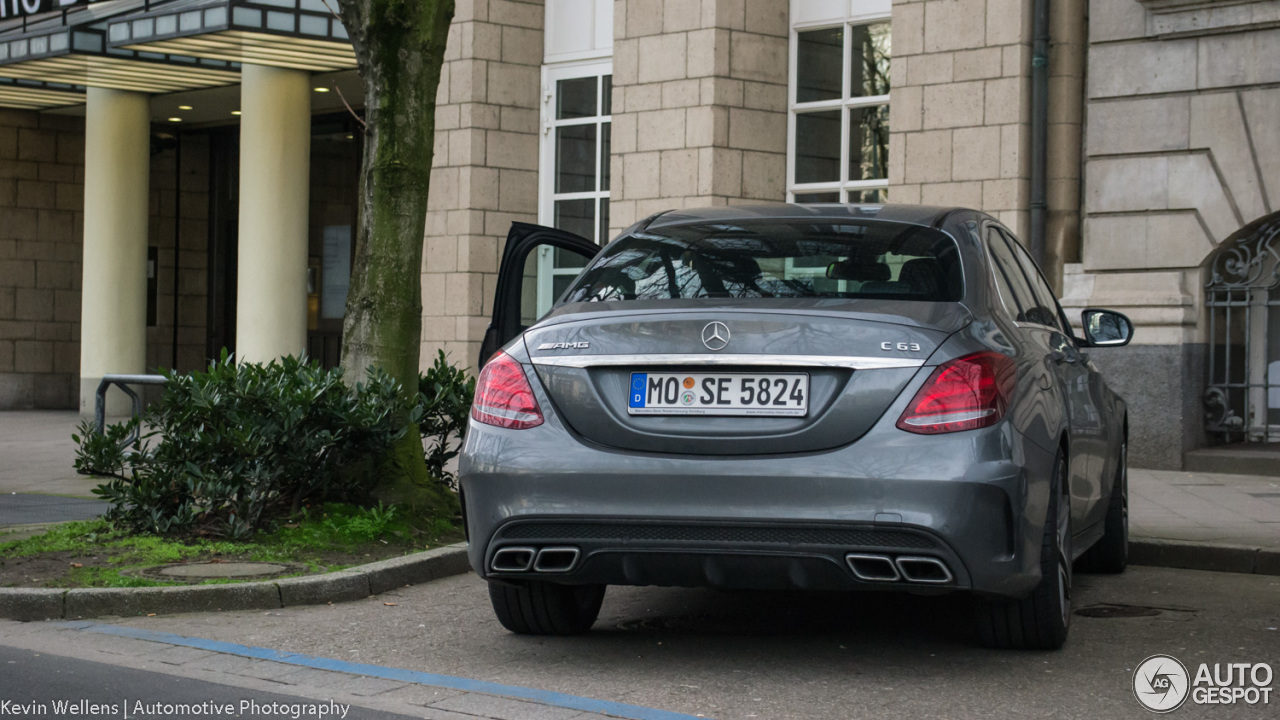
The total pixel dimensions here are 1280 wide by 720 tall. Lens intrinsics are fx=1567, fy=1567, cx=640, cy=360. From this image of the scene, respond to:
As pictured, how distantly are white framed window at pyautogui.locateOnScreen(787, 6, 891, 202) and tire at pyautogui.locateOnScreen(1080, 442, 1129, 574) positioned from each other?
7.90m

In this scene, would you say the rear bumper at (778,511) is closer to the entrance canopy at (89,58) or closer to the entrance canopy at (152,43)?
the entrance canopy at (152,43)

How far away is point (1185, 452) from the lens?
12477 mm

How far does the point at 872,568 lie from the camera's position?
4711mm

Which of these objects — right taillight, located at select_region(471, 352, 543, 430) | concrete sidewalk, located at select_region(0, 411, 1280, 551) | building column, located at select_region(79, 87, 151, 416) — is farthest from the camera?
building column, located at select_region(79, 87, 151, 416)

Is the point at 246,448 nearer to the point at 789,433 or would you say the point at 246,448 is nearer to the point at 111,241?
the point at 789,433

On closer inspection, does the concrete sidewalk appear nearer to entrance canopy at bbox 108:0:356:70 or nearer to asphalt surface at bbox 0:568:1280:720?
asphalt surface at bbox 0:568:1280:720

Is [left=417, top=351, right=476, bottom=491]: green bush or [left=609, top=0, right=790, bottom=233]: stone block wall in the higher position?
[left=609, top=0, right=790, bottom=233]: stone block wall

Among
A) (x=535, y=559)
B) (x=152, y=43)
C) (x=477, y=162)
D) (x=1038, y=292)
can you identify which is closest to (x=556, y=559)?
(x=535, y=559)

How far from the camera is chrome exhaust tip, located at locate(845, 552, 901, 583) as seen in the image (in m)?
4.68

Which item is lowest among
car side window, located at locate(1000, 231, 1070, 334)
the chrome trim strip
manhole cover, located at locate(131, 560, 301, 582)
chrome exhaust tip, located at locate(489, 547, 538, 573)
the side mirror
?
manhole cover, located at locate(131, 560, 301, 582)

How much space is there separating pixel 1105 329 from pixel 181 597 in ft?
14.1

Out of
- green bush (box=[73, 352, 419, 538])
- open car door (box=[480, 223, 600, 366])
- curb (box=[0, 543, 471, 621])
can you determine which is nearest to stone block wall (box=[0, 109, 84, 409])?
green bush (box=[73, 352, 419, 538])

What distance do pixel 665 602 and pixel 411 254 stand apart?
2.93 metres

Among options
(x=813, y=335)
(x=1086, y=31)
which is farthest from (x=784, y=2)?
(x=813, y=335)
